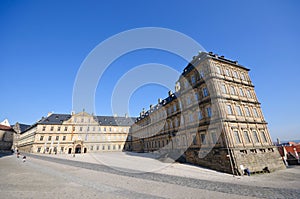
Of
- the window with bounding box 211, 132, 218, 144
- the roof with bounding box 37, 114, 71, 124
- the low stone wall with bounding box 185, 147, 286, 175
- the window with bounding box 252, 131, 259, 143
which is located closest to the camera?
the low stone wall with bounding box 185, 147, 286, 175

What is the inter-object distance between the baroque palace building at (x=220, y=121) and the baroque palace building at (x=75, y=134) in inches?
1253

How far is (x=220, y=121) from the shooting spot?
18.5 m

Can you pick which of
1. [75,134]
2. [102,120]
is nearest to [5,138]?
[75,134]

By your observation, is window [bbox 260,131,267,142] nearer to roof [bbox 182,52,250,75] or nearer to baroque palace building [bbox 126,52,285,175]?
baroque palace building [bbox 126,52,285,175]

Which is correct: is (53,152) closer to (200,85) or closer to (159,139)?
(159,139)

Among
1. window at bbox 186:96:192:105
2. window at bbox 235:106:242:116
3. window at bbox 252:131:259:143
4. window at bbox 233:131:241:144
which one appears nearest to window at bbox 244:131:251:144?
window at bbox 252:131:259:143

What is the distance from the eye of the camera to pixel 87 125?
5247cm

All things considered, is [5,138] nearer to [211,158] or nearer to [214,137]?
[211,158]

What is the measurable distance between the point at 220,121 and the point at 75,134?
4902 centimetres

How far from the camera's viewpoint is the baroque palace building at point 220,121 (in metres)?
18.1

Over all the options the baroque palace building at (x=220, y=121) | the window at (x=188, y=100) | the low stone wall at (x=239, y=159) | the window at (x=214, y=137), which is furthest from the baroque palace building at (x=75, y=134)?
the window at (x=214, y=137)

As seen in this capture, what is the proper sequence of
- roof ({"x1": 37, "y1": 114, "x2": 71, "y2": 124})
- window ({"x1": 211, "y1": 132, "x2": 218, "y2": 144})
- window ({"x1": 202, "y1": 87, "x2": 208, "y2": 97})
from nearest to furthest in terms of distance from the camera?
window ({"x1": 211, "y1": 132, "x2": 218, "y2": 144}) < window ({"x1": 202, "y1": 87, "x2": 208, "y2": 97}) < roof ({"x1": 37, "y1": 114, "x2": 71, "y2": 124})

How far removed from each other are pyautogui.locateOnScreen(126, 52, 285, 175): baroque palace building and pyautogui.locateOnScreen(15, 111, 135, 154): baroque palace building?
31818mm

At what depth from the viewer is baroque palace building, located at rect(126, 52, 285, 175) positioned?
18078 mm
